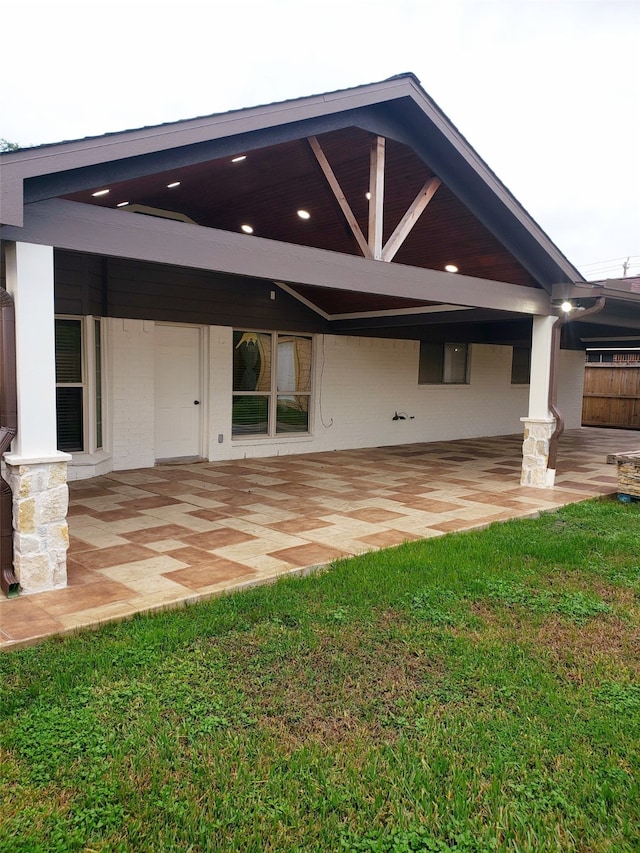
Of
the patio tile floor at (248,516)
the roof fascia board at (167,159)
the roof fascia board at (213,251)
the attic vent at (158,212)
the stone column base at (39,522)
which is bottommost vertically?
the patio tile floor at (248,516)

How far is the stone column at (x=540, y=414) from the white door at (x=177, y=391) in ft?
14.4

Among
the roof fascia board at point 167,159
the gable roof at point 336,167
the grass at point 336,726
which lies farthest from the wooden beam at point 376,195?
the grass at point 336,726

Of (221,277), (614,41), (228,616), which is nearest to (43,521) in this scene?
(228,616)

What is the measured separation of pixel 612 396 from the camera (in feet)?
57.4

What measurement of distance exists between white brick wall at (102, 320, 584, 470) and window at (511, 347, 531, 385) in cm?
20

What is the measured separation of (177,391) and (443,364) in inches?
231

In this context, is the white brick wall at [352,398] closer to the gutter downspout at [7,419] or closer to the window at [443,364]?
the window at [443,364]

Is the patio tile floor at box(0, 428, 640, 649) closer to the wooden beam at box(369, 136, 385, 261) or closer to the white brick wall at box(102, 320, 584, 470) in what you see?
the white brick wall at box(102, 320, 584, 470)

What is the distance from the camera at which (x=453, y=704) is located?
9.02 ft

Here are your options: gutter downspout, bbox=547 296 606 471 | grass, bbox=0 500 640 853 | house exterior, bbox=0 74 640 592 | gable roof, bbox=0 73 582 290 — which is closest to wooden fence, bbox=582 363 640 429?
house exterior, bbox=0 74 640 592

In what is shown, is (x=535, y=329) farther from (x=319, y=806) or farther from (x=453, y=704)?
(x=319, y=806)

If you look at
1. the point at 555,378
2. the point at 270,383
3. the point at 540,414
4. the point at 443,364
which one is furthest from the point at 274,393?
the point at 443,364

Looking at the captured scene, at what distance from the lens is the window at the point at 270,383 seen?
30.7ft

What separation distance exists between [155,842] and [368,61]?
3267cm
